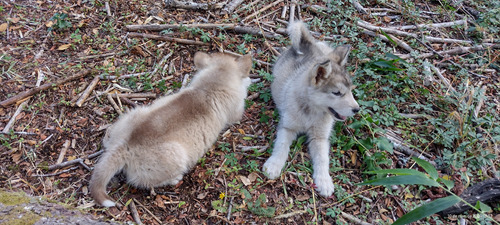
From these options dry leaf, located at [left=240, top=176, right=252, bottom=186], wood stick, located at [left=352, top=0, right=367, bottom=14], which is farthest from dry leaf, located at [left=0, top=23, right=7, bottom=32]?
wood stick, located at [left=352, top=0, right=367, bottom=14]

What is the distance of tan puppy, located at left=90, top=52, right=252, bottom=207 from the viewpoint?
3.45m

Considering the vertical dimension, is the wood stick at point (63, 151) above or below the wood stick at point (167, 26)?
below

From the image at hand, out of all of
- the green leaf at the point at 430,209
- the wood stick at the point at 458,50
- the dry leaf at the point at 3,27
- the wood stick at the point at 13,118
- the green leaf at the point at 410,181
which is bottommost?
the wood stick at the point at 458,50

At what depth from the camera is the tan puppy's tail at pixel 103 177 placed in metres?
3.31

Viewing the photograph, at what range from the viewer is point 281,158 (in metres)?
4.16

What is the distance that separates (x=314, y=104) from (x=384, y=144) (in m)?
0.91

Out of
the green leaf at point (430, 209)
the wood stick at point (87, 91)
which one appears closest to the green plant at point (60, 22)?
the wood stick at point (87, 91)

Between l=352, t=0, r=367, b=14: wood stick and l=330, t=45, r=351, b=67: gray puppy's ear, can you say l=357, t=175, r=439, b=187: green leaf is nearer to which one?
l=330, t=45, r=351, b=67: gray puppy's ear

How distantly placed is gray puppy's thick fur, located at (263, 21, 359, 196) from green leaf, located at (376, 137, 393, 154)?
19.2 inches

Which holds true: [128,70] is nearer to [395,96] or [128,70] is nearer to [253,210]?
[253,210]

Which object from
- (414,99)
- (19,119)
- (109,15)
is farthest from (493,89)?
(19,119)

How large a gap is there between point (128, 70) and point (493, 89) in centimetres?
534

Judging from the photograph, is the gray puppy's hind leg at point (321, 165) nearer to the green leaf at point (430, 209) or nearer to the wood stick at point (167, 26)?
the green leaf at point (430, 209)

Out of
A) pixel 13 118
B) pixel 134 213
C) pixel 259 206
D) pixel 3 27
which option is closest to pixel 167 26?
pixel 3 27
